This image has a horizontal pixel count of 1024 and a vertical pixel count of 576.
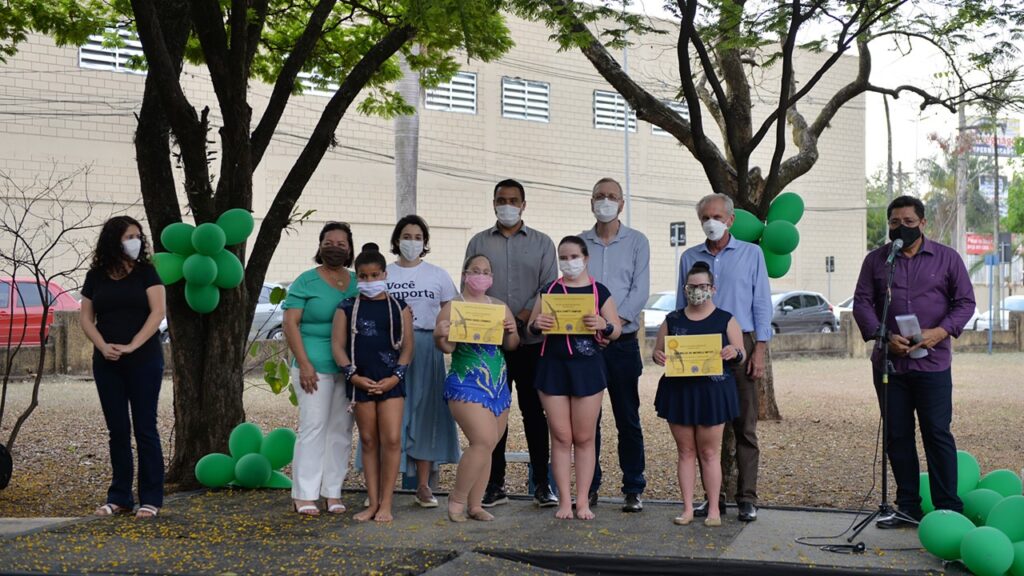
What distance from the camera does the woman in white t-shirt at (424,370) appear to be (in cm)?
708

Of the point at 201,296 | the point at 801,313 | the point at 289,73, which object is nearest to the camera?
the point at 201,296

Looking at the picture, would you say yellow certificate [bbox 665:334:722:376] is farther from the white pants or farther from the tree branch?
the tree branch

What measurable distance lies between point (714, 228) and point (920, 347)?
130 centimetres

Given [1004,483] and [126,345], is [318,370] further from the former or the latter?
[1004,483]

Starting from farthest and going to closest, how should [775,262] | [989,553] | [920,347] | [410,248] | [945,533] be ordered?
[775,262] < [410,248] < [920,347] < [945,533] < [989,553]

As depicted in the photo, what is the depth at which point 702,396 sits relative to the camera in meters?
6.50

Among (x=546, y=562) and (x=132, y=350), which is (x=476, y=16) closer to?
(x=132, y=350)

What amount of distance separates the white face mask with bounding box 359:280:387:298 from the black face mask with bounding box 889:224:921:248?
2.90m

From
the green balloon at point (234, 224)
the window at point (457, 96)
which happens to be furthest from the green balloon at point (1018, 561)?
the window at point (457, 96)

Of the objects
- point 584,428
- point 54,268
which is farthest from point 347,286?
point 54,268

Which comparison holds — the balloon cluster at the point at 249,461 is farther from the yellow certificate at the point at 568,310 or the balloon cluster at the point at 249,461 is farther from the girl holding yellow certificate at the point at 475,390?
the yellow certificate at the point at 568,310

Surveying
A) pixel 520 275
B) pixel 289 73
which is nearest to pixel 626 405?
pixel 520 275

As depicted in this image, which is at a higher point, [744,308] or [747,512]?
[744,308]

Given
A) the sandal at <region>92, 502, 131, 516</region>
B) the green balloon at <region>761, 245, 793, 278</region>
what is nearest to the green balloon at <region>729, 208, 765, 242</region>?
the green balloon at <region>761, 245, 793, 278</region>
